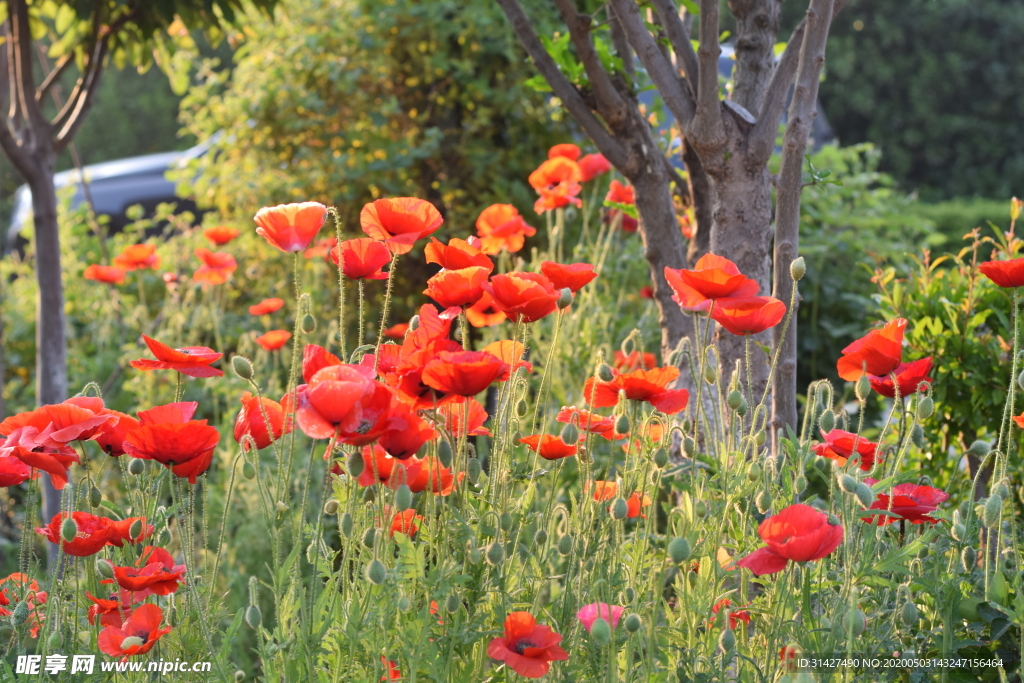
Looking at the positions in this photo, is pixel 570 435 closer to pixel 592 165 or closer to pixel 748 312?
pixel 748 312

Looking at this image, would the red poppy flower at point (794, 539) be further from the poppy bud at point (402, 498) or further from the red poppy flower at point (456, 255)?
the red poppy flower at point (456, 255)

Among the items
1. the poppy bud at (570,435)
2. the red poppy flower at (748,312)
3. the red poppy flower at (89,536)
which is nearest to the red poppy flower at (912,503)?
the red poppy flower at (748,312)

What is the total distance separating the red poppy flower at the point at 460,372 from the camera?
115 centimetres

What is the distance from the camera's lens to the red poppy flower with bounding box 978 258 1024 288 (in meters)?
1.40

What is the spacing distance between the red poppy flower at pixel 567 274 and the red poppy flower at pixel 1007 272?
1.98 ft

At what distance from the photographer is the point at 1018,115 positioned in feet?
58.2

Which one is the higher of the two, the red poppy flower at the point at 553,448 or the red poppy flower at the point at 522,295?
the red poppy flower at the point at 522,295

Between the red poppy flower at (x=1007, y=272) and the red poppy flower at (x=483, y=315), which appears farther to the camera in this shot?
the red poppy flower at (x=483, y=315)

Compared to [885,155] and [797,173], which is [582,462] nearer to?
[797,173]

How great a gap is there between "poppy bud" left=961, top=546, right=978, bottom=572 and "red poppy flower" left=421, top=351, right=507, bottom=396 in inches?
32.3

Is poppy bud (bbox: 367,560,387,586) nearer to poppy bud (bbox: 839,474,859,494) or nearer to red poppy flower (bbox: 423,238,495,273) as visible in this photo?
red poppy flower (bbox: 423,238,495,273)

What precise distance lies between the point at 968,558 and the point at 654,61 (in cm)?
118

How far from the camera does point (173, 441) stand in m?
1.24

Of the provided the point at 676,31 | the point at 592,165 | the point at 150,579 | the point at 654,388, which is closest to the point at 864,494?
the point at 654,388
